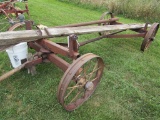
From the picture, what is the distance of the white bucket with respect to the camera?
325cm

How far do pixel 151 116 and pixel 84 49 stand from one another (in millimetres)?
2357

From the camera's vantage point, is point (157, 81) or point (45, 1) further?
point (45, 1)

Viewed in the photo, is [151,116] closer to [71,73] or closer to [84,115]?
[84,115]

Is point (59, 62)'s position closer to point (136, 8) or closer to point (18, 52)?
point (18, 52)

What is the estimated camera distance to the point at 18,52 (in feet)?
10.9

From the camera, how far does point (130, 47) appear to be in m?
5.01

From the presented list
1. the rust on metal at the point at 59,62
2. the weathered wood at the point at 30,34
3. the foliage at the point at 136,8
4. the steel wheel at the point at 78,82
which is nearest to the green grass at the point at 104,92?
the steel wheel at the point at 78,82

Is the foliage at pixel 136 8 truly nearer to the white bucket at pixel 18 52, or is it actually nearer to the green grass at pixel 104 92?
the green grass at pixel 104 92

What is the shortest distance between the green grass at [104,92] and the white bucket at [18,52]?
13.2 inches

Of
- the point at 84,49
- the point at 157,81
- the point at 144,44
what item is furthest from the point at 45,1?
the point at 157,81

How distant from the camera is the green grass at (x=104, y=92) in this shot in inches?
113

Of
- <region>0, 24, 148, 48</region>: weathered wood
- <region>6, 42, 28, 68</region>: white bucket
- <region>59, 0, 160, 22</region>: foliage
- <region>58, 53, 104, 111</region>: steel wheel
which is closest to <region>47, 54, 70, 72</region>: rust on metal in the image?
<region>58, 53, 104, 111</region>: steel wheel

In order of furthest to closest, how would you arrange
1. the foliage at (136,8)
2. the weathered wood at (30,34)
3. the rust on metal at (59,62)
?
1. the foliage at (136,8)
2. the rust on metal at (59,62)
3. the weathered wood at (30,34)

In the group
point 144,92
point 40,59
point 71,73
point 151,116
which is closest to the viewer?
point 71,73
